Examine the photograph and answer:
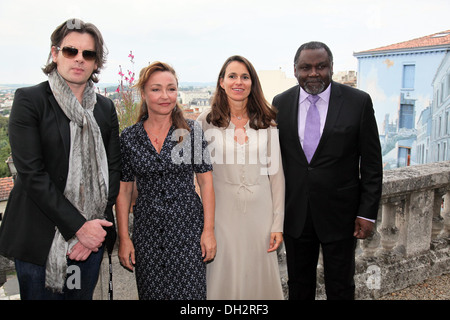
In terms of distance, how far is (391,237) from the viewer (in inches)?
144

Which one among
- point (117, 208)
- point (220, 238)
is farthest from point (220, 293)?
point (117, 208)

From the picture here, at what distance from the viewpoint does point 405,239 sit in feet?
12.2

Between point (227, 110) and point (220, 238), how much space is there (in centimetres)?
87

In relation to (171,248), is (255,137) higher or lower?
higher

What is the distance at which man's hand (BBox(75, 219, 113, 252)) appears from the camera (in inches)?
80.2

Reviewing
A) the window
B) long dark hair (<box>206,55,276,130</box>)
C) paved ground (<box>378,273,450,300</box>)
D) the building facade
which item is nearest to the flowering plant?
long dark hair (<box>206,55,276,130</box>)

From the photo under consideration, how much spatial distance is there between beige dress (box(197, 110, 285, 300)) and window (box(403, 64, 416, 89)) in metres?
31.1

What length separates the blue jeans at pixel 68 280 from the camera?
2.01 m

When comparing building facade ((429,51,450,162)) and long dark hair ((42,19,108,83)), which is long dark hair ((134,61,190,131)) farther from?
building facade ((429,51,450,162))

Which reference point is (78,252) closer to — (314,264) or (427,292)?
(314,264)

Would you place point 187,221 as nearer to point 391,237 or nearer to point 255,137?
point 255,137

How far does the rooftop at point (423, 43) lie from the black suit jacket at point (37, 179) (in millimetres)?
30694

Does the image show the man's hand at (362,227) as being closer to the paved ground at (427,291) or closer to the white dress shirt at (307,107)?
the white dress shirt at (307,107)

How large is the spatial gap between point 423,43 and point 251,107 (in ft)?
104
